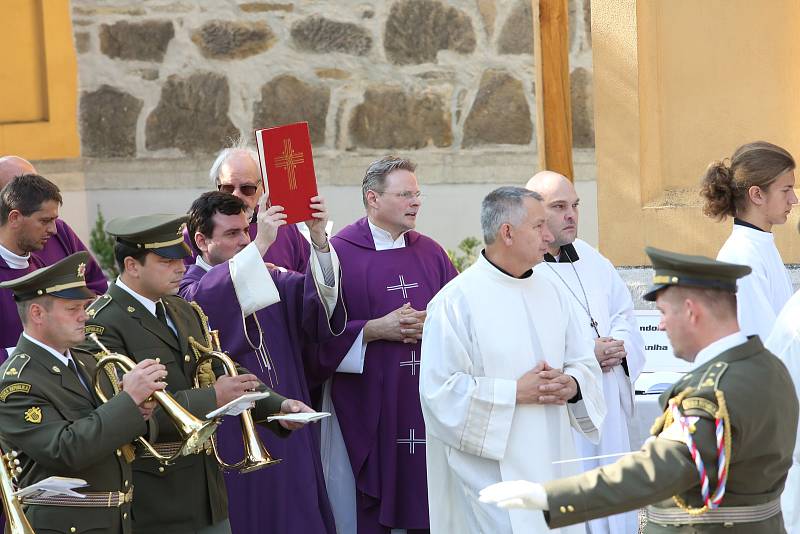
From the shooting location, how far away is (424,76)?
33.2 feet

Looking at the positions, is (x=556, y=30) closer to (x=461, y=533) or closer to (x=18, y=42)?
(x=461, y=533)

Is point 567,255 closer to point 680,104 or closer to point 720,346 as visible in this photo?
point 680,104

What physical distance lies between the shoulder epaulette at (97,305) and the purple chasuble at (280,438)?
2.89 feet

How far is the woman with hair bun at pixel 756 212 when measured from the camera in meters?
6.07

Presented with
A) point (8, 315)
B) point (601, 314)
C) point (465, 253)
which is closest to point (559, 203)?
point (601, 314)

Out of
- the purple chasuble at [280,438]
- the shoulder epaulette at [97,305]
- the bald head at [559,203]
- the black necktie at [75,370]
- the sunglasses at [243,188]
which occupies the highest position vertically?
the sunglasses at [243,188]

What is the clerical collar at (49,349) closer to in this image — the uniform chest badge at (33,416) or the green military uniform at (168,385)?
the uniform chest badge at (33,416)

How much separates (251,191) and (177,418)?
2.59 metres

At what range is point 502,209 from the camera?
5.29 meters

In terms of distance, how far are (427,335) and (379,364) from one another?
3.75 feet

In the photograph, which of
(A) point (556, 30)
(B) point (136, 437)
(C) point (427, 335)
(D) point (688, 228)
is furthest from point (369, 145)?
(B) point (136, 437)

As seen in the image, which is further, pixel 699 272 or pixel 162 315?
pixel 162 315

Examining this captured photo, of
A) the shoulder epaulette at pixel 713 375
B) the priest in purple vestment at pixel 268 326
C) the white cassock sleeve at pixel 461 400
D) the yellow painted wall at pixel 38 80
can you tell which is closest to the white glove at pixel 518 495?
the shoulder epaulette at pixel 713 375

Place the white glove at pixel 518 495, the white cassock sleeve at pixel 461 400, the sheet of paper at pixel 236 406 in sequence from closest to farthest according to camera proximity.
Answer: the white glove at pixel 518 495 < the sheet of paper at pixel 236 406 < the white cassock sleeve at pixel 461 400
